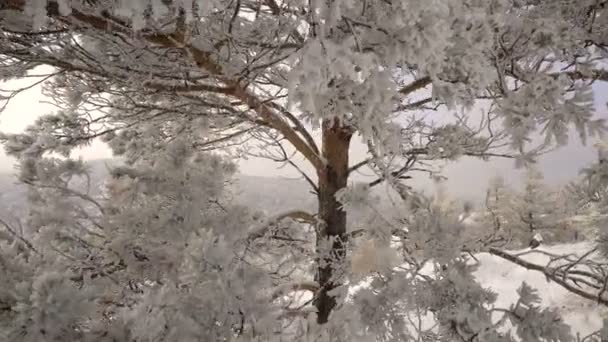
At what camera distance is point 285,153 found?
4914 mm

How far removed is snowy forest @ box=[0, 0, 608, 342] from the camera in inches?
65.8

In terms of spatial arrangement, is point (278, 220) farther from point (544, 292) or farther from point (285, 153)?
point (544, 292)

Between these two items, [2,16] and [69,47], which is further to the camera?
[69,47]

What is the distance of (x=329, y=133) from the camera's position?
15.1 feet

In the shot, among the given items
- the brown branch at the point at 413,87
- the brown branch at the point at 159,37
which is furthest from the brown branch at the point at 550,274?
the brown branch at the point at 159,37

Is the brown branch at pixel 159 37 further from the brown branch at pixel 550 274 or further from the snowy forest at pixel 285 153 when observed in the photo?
the brown branch at pixel 550 274

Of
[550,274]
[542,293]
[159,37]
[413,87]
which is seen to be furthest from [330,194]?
[542,293]

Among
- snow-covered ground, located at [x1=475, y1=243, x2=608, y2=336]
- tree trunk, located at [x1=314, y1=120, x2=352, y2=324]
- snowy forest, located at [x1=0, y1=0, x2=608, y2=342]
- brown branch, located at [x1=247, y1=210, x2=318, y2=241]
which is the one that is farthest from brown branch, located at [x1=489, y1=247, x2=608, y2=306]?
snow-covered ground, located at [x1=475, y1=243, x2=608, y2=336]

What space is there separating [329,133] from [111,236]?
7.84ft

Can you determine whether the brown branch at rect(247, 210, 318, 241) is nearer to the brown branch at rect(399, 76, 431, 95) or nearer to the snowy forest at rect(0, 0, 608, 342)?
the snowy forest at rect(0, 0, 608, 342)

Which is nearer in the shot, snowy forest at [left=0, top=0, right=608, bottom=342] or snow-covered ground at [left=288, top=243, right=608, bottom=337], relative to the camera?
snowy forest at [left=0, top=0, right=608, bottom=342]

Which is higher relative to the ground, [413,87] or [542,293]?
[413,87]

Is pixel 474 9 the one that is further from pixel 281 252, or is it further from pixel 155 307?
pixel 281 252

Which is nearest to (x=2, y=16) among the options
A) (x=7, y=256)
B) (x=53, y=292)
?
(x=7, y=256)
